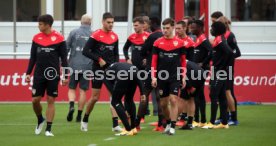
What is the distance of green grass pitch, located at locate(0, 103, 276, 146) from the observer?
15492 mm

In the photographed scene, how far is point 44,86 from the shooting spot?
16969 millimetres

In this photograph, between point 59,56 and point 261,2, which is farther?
point 261,2

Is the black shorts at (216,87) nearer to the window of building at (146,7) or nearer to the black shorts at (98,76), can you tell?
the black shorts at (98,76)

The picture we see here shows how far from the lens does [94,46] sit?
1777 centimetres

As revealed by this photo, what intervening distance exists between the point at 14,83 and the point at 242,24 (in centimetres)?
1333

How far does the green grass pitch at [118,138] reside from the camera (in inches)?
610

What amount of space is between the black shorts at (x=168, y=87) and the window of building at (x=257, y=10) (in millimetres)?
19701

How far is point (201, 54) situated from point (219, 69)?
68cm

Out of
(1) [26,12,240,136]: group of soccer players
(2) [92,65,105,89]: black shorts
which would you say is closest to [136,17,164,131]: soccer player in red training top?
(1) [26,12,240,136]: group of soccer players

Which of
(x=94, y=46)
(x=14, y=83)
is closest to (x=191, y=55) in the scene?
(x=94, y=46)

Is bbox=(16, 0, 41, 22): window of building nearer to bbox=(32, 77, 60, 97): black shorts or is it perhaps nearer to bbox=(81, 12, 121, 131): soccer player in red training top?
bbox=(81, 12, 121, 131): soccer player in red training top

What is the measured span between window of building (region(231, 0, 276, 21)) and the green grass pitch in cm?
1467

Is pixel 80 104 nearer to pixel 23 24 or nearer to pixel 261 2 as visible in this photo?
pixel 23 24

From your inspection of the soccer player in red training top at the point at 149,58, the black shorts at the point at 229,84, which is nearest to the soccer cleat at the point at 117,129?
the soccer player in red training top at the point at 149,58
